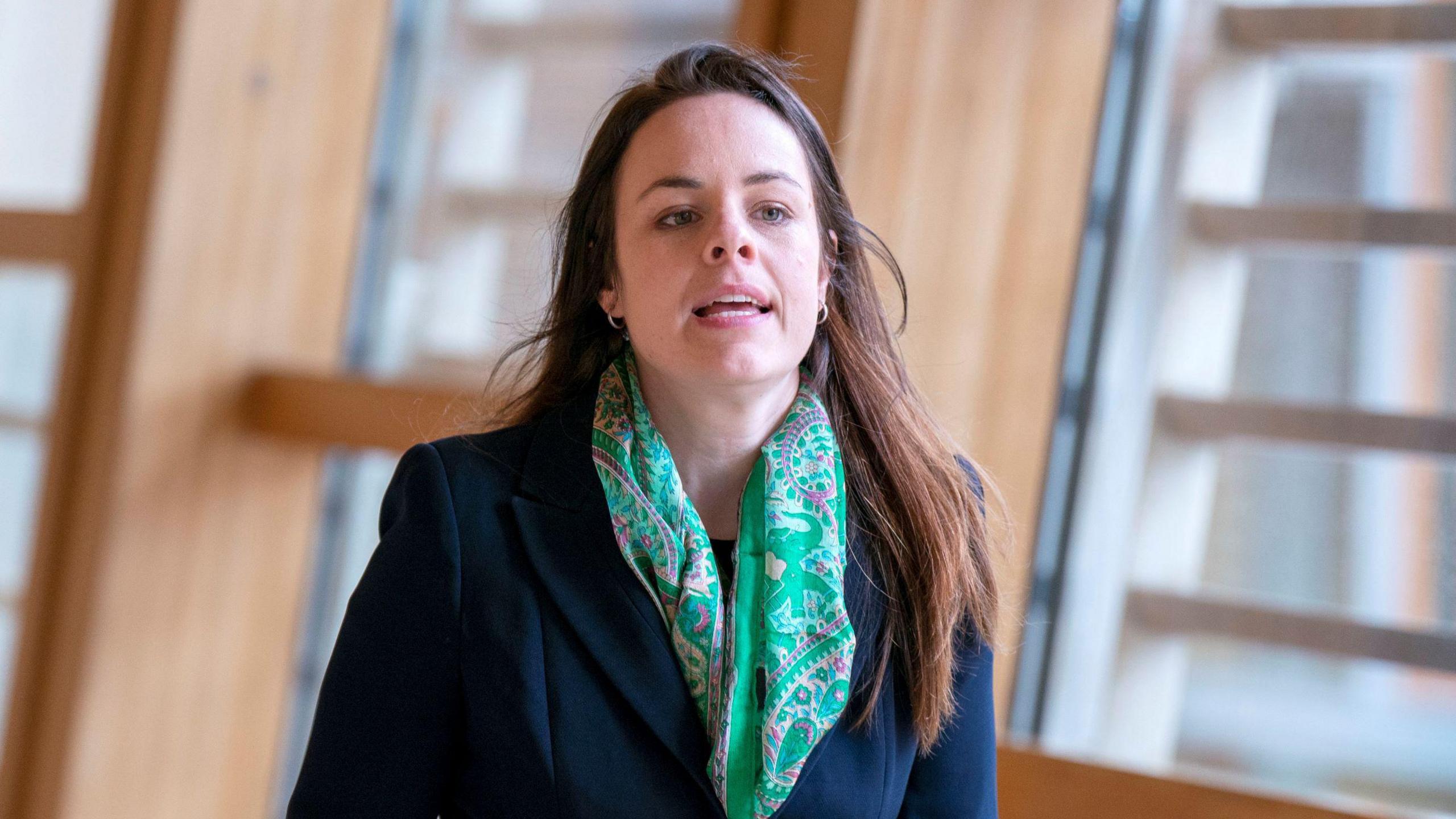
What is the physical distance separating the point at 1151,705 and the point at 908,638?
84cm

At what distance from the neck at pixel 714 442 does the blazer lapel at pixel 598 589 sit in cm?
11

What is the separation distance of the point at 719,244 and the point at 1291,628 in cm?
125

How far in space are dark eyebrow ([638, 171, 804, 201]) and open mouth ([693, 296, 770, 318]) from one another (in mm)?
148

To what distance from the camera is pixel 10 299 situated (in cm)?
351

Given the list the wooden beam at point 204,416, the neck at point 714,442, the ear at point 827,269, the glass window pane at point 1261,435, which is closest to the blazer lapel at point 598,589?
the neck at point 714,442

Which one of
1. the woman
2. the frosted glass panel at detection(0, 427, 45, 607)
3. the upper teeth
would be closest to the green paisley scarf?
the woman

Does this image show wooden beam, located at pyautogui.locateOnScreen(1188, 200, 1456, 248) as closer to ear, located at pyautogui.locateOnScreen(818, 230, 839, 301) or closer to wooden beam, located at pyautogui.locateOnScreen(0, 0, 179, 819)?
ear, located at pyautogui.locateOnScreen(818, 230, 839, 301)

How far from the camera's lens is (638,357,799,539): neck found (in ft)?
5.71

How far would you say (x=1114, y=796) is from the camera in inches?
76.6

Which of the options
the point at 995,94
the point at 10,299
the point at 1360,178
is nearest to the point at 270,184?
the point at 10,299

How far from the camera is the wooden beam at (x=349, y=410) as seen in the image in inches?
104

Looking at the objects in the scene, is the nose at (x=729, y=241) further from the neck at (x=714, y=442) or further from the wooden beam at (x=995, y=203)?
the wooden beam at (x=995, y=203)

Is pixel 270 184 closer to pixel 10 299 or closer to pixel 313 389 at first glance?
pixel 313 389

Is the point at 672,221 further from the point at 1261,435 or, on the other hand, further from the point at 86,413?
the point at 86,413
